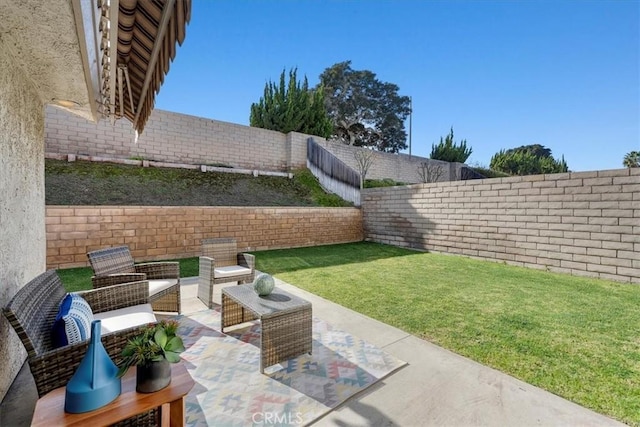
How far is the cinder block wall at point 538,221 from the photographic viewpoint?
5.23 m

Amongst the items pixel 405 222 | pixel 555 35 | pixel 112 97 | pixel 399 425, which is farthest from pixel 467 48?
pixel 399 425

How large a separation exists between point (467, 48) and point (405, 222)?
341 inches

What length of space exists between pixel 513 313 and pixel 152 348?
414 centimetres

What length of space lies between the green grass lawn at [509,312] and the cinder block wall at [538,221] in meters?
0.50

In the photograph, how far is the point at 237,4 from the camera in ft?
28.7

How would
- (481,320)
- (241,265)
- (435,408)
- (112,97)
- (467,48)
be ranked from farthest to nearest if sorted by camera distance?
(467,48)
(241,265)
(481,320)
(112,97)
(435,408)

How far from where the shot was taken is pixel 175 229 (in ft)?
22.3

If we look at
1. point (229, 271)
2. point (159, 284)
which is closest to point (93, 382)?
point (159, 284)

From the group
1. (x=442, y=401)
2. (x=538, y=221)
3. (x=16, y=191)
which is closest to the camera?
(x=442, y=401)

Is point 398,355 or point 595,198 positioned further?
point 595,198

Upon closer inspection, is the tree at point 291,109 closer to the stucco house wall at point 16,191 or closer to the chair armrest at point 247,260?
the chair armrest at point 247,260

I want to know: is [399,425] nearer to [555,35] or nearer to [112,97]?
[112,97]

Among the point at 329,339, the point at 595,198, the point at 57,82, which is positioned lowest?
the point at 329,339

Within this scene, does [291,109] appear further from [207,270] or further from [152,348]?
[152,348]
